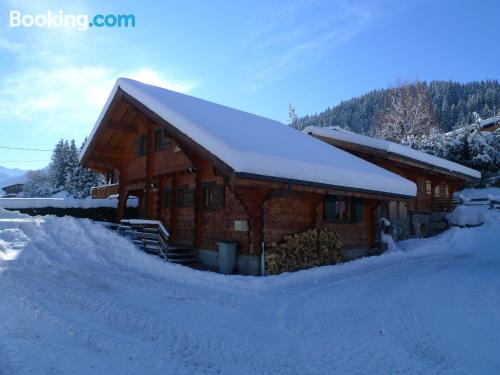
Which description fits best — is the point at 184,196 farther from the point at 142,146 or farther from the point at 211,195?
the point at 142,146

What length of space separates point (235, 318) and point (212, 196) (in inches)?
250

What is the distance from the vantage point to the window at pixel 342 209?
12500 millimetres

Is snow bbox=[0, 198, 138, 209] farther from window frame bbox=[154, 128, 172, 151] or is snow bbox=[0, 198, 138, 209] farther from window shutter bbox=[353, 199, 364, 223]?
window shutter bbox=[353, 199, 364, 223]

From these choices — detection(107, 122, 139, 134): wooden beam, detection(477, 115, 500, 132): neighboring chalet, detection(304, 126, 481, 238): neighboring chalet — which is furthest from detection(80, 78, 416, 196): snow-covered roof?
detection(477, 115, 500, 132): neighboring chalet

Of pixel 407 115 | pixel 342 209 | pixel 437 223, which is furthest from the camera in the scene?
pixel 407 115

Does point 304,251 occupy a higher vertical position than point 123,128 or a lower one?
lower

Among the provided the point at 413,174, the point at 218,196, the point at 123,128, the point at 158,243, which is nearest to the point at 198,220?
the point at 218,196

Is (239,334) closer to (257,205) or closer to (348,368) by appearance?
(348,368)

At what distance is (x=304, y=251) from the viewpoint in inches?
438

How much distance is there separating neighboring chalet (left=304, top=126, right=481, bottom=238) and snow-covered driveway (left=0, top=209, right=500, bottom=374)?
6.14 meters

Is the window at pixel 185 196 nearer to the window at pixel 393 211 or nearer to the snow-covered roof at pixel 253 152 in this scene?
the snow-covered roof at pixel 253 152

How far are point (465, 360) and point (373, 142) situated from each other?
1277 centimetres

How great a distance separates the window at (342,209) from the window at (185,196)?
16.0 ft

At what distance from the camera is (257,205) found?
1002 cm
